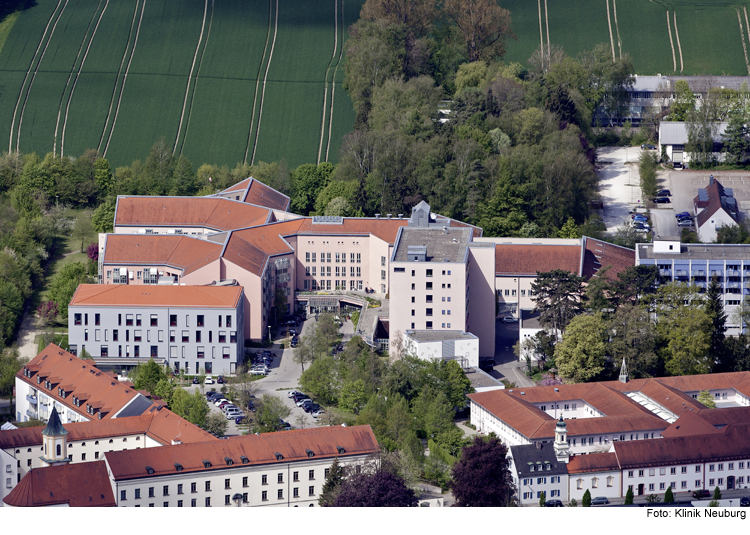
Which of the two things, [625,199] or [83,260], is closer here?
[83,260]

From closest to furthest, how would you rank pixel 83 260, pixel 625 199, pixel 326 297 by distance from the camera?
1. pixel 326 297
2. pixel 83 260
3. pixel 625 199

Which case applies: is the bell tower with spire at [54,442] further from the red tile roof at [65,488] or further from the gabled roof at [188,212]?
the gabled roof at [188,212]

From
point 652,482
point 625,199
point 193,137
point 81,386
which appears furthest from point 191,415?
point 193,137

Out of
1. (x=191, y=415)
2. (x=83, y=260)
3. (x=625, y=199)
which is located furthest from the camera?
(x=625, y=199)

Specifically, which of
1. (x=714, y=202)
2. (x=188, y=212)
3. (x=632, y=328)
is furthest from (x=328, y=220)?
(x=714, y=202)

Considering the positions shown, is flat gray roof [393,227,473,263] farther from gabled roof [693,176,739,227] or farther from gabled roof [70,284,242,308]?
gabled roof [693,176,739,227]

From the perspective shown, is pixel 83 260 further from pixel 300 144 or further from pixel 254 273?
pixel 300 144
